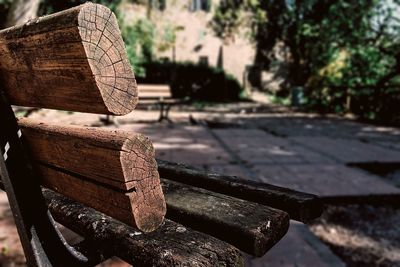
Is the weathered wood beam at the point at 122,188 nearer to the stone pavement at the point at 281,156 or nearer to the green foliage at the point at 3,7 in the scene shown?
the stone pavement at the point at 281,156

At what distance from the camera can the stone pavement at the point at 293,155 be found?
2614 mm

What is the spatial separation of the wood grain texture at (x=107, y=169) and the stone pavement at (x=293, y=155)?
1.69 metres

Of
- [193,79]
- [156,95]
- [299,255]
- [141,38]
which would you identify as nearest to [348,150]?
[299,255]

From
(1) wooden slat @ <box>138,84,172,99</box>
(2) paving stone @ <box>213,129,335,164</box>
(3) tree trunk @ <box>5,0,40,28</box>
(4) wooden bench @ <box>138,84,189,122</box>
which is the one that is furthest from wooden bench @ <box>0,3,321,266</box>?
(1) wooden slat @ <box>138,84,172,99</box>

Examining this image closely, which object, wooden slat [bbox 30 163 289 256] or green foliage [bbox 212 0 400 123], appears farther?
green foliage [bbox 212 0 400 123]

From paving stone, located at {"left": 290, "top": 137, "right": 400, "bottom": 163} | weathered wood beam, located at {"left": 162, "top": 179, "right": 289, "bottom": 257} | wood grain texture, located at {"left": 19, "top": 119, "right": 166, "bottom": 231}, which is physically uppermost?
wood grain texture, located at {"left": 19, "top": 119, "right": 166, "bottom": 231}

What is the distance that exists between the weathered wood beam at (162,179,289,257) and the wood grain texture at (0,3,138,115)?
0.45 meters

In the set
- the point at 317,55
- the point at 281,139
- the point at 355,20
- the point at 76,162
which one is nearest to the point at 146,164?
the point at 76,162

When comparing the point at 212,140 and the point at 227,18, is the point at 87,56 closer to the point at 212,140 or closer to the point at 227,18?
the point at 212,140

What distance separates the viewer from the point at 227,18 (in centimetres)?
1977

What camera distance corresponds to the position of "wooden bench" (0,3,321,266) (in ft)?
2.33

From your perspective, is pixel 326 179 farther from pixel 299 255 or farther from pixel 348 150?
pixel 348 150

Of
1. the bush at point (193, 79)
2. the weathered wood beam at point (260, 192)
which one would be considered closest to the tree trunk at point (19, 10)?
the weathered wood beam at point (260, 192)

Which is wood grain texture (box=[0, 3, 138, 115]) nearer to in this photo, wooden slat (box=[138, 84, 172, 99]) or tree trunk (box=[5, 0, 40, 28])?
tree trunk (box=[5, 0, 40, 28])
